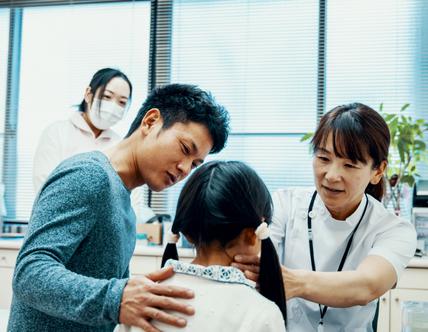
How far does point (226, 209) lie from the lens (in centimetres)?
95

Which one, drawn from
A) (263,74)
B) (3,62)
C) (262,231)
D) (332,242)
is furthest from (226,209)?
(3,62)

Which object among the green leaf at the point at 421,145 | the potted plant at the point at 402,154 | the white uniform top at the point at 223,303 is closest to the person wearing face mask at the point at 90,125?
the potted plant at the point at 402,154

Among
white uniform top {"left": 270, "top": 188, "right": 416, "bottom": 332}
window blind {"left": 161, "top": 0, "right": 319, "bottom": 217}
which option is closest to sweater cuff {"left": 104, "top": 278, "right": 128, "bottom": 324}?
white uniform top {"left": 270, "top": 188, "right": 416, "bottom": 332}

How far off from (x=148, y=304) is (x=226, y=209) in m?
0.23

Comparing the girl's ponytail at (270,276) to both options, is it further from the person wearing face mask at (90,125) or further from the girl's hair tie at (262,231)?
the person wearing face mask at (90,125)

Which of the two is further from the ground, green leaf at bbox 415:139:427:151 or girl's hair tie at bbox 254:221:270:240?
green leaf at bbox 415:139:427:151

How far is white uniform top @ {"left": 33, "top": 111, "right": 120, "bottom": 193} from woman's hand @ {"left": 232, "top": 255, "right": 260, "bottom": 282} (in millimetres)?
1920

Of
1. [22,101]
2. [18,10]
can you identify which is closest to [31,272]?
[22,101]

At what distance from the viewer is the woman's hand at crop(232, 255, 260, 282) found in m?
0.98

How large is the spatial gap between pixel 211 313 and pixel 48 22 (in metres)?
3.66

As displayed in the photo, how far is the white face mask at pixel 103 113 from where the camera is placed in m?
2.74

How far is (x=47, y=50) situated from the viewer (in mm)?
3947

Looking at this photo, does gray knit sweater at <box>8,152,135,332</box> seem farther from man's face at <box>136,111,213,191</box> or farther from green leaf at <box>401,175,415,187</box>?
green leaf at <box>401,175,415,187</box>

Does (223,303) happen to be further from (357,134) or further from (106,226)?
(357,134)
